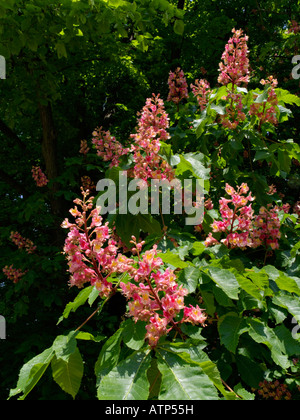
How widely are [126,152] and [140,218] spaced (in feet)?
2.42

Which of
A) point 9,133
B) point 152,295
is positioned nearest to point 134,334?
point 152,295

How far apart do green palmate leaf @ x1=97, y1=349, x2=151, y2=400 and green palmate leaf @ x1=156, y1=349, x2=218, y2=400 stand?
0.06 metres

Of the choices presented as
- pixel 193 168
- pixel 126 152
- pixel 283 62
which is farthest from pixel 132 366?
pixel 283 62

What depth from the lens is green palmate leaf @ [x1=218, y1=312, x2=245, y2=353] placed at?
1582 mm

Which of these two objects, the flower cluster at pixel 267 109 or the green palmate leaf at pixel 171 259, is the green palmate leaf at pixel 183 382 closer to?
the green palmate leaf at pixel 171 259

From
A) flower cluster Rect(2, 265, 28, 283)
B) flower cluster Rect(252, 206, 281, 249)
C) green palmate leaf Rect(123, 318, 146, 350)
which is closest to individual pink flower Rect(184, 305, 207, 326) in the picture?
green palmate leaf Rect(123, 318, 146, 350)

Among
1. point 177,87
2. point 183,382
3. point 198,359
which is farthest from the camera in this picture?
point 177,87

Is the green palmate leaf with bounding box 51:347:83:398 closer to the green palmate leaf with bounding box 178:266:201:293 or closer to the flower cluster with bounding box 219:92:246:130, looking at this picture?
the green palmate leaf with bounding box 178:266:201:293

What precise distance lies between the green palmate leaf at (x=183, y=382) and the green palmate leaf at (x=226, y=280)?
376mm

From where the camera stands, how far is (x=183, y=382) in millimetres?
1224

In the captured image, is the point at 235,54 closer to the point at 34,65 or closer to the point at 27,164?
the point at 34,65

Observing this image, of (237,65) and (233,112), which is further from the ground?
(237,65)

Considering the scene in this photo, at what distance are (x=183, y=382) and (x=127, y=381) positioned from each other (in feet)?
0.62

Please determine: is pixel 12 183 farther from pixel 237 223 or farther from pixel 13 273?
pixel 237 223
